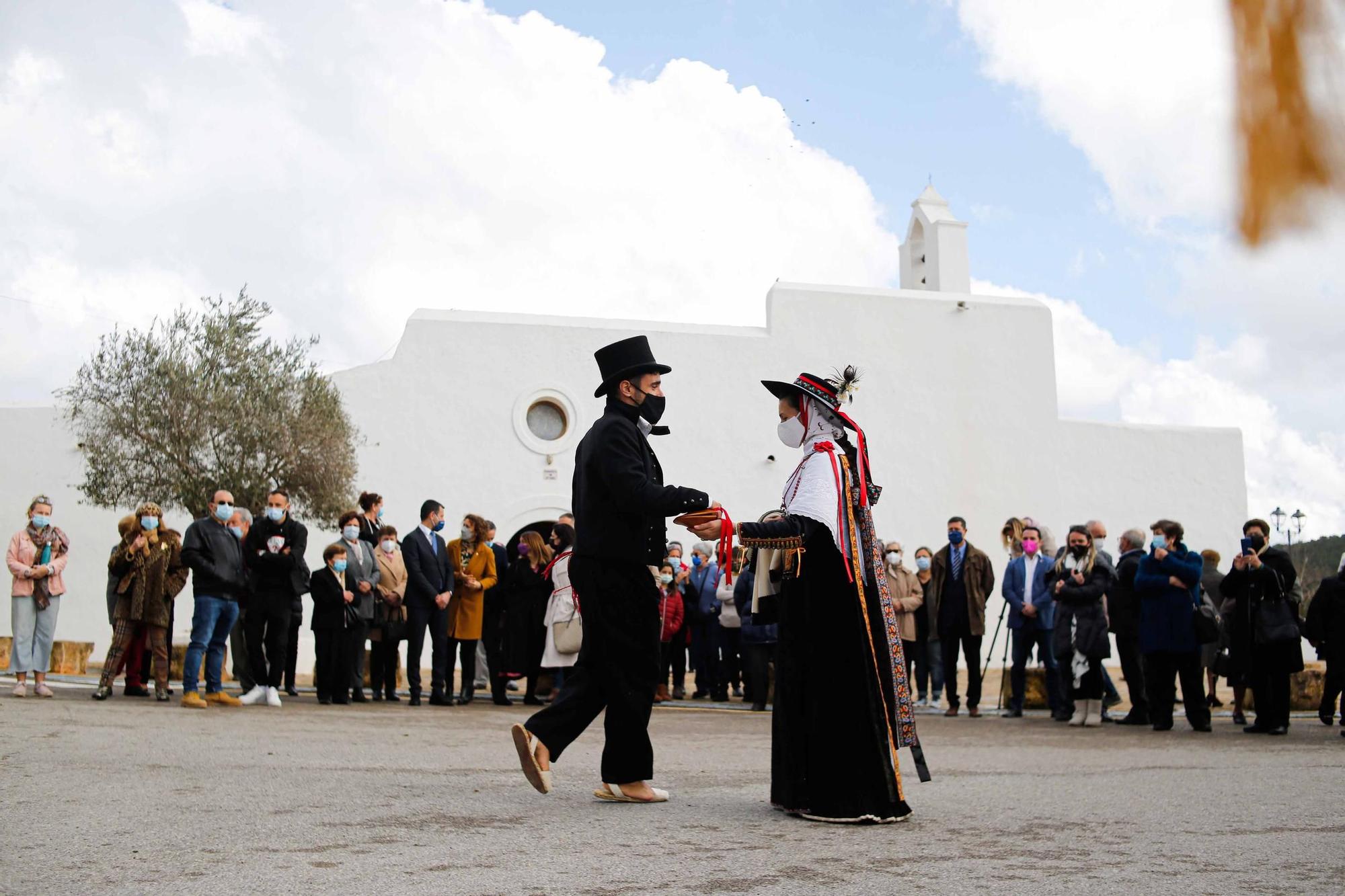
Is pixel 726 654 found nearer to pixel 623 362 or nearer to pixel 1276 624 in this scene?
pixel 1276 624

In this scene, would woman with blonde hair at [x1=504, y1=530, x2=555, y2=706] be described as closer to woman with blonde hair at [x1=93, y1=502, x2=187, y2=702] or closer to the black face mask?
woman with blonde hair at [x1=93, y1=502, x2=187, y2=702]

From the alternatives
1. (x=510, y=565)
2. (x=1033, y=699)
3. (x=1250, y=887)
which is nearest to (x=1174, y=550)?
(x=1033, y=699)

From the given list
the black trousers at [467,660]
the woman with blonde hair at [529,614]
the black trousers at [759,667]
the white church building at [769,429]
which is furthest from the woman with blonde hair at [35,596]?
the white church building at [769,429]

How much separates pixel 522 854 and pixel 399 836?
21.9 inches

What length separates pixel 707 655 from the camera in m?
17.0

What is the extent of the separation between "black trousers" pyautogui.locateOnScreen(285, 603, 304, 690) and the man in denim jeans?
0.72 meters

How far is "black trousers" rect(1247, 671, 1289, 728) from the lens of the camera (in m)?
11.0

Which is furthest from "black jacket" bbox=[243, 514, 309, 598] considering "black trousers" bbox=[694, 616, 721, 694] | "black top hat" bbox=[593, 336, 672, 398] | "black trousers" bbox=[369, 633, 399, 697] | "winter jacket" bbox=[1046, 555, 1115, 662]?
"winter jacket" bbox=[1046, 555, 1115, 662]

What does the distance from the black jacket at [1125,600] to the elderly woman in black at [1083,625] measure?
283mm

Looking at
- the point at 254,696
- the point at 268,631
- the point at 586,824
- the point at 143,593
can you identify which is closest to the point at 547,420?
the point at 268,631

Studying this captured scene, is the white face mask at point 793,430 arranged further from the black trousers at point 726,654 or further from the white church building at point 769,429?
the white church building at point 769,429

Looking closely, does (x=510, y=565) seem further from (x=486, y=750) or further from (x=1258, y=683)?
(x=1258, y=683)

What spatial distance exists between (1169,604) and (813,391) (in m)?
7.12

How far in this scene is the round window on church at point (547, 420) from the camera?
24.4 metres
